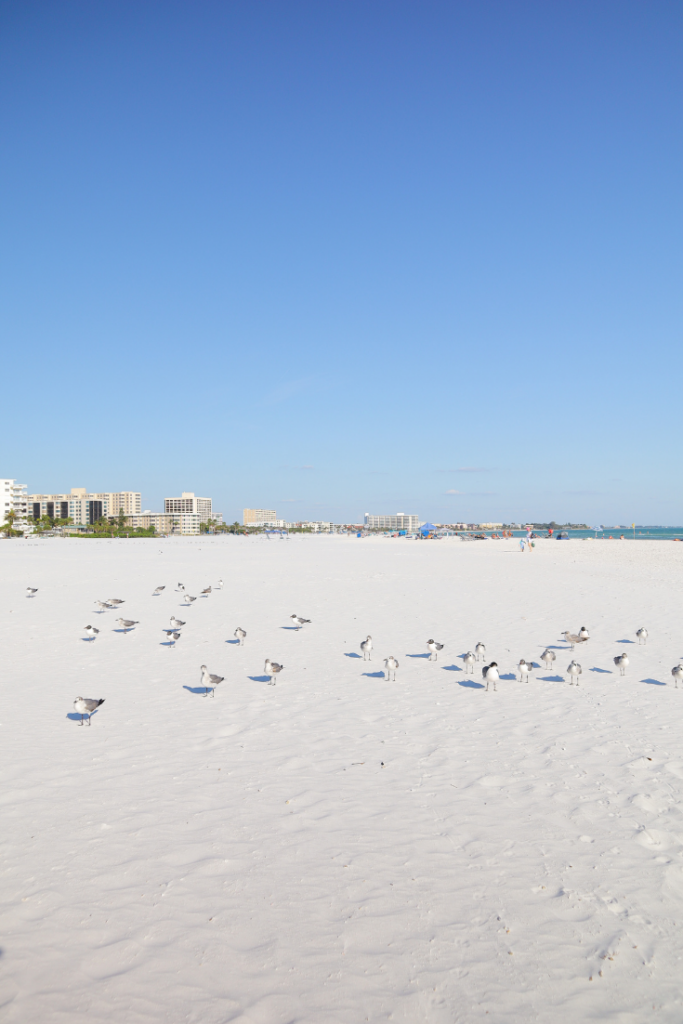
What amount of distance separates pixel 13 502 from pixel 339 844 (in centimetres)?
18529

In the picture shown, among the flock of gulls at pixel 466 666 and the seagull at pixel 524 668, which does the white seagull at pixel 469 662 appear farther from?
the seagull at pixel 524 668

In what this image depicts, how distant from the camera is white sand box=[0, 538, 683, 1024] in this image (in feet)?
13.9

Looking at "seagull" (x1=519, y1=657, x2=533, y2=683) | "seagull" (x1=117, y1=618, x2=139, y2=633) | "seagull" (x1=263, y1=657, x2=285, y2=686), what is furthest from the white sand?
"seagull" (x1=117, y1=618, x2=139, y2=633)

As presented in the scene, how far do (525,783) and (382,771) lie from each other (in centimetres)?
185

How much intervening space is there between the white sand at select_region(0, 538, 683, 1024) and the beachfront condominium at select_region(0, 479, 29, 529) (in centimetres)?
16129

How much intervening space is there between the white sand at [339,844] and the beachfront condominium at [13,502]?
161 meters

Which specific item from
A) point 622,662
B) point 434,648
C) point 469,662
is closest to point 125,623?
point 434,648

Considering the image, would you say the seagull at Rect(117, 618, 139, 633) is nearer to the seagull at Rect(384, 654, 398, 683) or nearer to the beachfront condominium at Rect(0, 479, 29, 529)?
the seagull at Rect(384, 654, 398, 683)

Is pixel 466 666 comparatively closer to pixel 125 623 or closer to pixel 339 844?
pixel 339 844

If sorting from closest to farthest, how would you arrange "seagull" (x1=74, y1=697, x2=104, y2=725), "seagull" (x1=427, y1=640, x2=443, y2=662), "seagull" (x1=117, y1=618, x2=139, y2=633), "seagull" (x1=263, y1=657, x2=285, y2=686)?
"seagull" (x1=74, y1=697, x2=104, y2=725)
"seagull" (x1=263, y1=657, x2=285, y2=686)
"seagull" (x1=427, y1=640, x2=443, y2=662)
"seagull" (x1=117, y1=618, x2=139, y2=633)

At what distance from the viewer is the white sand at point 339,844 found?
4.23 meters

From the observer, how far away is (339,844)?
6020 mm

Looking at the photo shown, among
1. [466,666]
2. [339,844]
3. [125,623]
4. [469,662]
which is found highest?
[125,623]

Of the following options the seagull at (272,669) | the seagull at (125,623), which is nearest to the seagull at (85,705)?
the seagull at (272,669)
